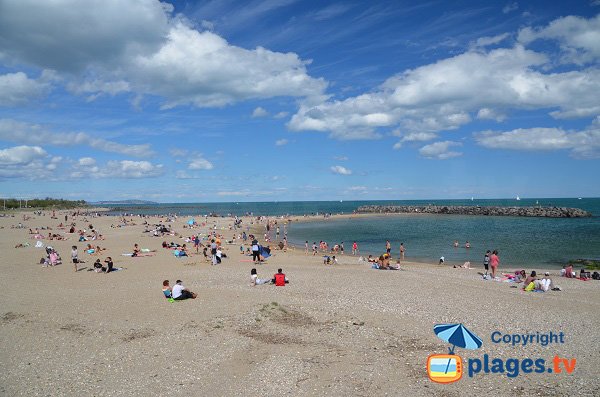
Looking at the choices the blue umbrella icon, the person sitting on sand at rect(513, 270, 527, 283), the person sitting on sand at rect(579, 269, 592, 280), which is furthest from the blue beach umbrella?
the person sitting on sand at rect(579, 269, 592, 280)

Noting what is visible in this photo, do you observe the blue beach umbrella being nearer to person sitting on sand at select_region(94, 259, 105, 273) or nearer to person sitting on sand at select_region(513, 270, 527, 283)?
person sitting on sand at select_region(513, 270, 527, 283)

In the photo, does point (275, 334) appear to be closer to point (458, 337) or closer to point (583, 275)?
point (458, 337)

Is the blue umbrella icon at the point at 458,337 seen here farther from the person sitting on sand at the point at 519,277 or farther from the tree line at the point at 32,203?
the tree line at the point at 32,203

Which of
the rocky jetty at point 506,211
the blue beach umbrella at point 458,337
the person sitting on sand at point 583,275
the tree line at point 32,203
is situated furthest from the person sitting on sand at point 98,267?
the tree line at point 32,203

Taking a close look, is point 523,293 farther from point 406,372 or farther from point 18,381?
point 18,381

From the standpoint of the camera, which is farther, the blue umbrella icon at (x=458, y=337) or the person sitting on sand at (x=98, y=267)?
the person sitting on sand at (x=98, y=267)

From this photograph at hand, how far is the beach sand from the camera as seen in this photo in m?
9.09

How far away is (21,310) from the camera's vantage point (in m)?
14.6

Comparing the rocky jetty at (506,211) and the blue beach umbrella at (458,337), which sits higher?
the rocky jetty at (506,211)

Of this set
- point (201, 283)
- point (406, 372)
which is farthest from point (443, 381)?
point (201, 283)

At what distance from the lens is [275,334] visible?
1230 cm

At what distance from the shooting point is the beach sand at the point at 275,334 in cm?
909

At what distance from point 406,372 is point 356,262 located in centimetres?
2078

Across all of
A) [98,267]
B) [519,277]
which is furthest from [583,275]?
[98,267]
